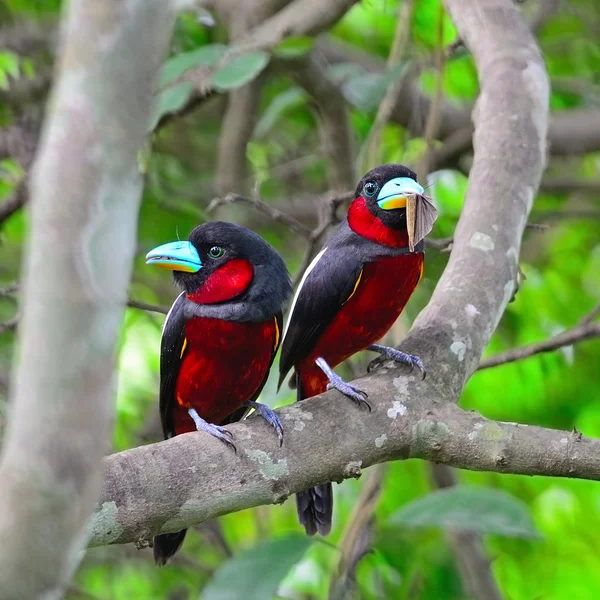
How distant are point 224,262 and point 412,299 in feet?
4.55

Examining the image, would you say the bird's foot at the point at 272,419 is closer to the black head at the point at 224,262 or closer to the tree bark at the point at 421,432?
the tree bark at the point at 421,432

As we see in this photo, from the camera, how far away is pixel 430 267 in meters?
3.56

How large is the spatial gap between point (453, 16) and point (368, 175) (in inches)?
33.8

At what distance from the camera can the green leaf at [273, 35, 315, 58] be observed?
3436 millimetres

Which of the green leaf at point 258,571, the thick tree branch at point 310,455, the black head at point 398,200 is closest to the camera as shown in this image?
the thick tree branch at point 310,455

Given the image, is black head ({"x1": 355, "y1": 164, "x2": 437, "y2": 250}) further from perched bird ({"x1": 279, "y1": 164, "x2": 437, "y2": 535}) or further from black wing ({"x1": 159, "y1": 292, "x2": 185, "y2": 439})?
black wing ({"x1": 159, "y1": 292, "x2": 185, "y2": 439})

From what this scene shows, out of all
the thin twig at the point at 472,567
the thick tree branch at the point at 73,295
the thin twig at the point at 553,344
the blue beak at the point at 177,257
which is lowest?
the thin twig at the point at 472,567

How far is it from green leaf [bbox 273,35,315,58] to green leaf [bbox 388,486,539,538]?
5.34 ft

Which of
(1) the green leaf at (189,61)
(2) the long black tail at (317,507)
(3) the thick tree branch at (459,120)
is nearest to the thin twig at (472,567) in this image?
(2) the long black tail at (317,507)

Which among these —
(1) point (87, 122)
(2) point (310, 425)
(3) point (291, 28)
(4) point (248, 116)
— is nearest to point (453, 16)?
(3) point (291, 28)

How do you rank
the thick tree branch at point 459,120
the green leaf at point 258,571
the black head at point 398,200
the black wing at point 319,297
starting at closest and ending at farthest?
the green leaf at point 258,571
the black head at point 398,200
the black wing at point 319,297
the thick tree branch at point 459,120

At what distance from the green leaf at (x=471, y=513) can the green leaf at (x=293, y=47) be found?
5.34ft

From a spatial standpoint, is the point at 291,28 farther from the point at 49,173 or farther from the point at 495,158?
the point at 49,173

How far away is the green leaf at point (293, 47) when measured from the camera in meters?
3.44
